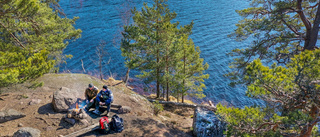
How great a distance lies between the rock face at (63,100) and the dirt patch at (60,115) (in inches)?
12.3

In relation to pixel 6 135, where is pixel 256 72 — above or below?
above

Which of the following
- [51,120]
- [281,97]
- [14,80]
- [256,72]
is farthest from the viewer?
[51,120]

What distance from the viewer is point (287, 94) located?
22.8ft

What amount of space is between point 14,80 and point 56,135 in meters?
2.95

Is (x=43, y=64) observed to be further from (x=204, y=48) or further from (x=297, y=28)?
(x=204, y=48)

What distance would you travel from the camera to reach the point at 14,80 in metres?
7.82

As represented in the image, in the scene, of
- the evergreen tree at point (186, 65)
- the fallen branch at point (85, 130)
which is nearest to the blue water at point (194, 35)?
the evergreen tree at point (186, 65)

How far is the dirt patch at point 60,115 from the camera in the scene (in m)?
9.02

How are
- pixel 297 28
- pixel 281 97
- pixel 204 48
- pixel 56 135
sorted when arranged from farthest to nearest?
pixel 204 48, pixel 297 28, pixel 56 135, pixel 281 97

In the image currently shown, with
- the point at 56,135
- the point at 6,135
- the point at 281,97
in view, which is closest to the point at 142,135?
the point at 56,135

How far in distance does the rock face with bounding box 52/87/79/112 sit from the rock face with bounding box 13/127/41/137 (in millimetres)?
1709

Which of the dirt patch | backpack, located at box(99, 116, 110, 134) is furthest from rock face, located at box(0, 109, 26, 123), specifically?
backpack, located at box(99, 116, 110, 134)

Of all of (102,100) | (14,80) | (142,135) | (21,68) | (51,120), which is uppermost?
(21,68)

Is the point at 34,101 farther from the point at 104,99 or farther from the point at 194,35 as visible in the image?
the point at 194,35
